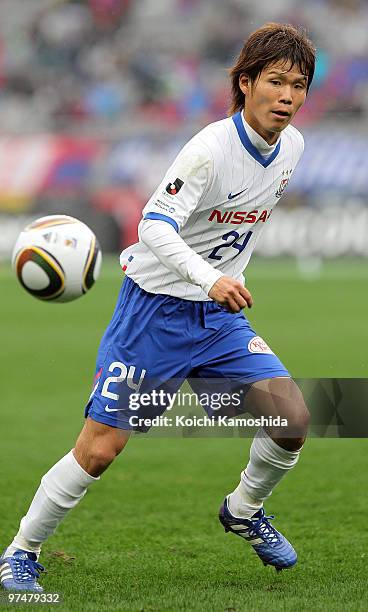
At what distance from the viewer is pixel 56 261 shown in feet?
15.7

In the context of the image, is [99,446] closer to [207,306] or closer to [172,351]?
[172,351]

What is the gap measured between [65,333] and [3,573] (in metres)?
8.62

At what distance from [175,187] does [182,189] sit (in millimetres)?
27

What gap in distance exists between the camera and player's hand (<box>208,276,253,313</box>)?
389cm

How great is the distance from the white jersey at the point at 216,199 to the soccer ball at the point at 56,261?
1.14ft

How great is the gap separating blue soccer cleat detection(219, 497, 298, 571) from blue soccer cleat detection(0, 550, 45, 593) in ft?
2.79

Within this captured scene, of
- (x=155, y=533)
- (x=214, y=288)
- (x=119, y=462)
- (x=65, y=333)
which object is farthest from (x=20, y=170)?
(x=214, y=288)

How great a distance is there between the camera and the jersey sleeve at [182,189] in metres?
4.15

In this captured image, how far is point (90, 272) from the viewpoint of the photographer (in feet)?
16.1

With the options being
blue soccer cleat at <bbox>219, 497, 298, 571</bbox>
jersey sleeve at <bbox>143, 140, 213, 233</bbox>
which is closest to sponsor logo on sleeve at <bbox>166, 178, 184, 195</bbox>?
jersey sleeve at <bbox>143, 140, 213, 233</bbox>

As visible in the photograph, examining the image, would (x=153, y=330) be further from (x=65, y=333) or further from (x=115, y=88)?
(x=115, y=88)

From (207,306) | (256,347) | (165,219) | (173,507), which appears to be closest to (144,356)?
(207,306)

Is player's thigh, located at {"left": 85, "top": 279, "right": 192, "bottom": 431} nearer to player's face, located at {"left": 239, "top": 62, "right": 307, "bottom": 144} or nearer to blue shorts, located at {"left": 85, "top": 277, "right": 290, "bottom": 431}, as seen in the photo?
blue shorts, located at {"left": 85, "top": 277, "right": 290, "bottom": 431}

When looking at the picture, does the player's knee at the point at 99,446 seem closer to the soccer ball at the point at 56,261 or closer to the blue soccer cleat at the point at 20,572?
the blue soccer cleat at the point at 20,572
